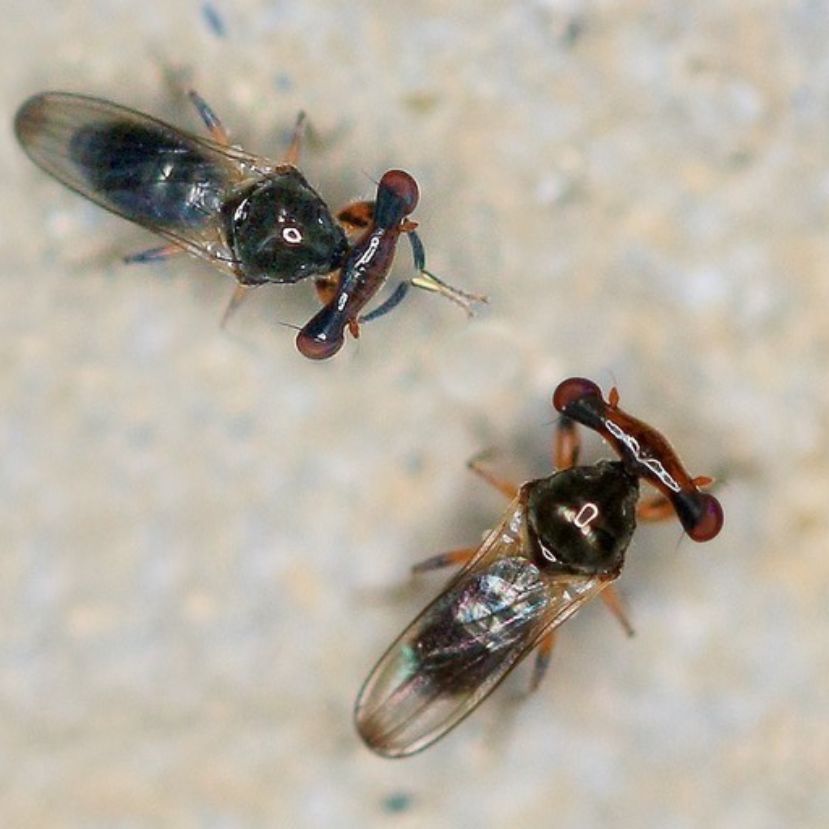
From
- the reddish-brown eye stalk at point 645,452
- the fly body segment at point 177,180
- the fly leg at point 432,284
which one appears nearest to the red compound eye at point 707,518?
the reddish-brown eye stalk at point 645,452

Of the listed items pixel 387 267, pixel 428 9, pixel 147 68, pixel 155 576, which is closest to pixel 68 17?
pixel 147 68

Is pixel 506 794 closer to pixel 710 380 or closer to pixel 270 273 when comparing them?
pixel 710 380

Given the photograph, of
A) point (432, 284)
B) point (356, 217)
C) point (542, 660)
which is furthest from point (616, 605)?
point (356, 217)

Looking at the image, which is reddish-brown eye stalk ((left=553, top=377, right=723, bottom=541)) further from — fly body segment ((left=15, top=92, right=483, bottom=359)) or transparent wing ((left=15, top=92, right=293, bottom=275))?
transparent wing ((left=15, top=92, right=293, bottom=275))

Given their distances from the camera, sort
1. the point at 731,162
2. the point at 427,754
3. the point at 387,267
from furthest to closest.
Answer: the point at 427,754, the point at 731,162, the point at 387,267

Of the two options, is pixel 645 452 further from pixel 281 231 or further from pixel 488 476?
pixel 281 231

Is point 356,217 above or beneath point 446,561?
above
